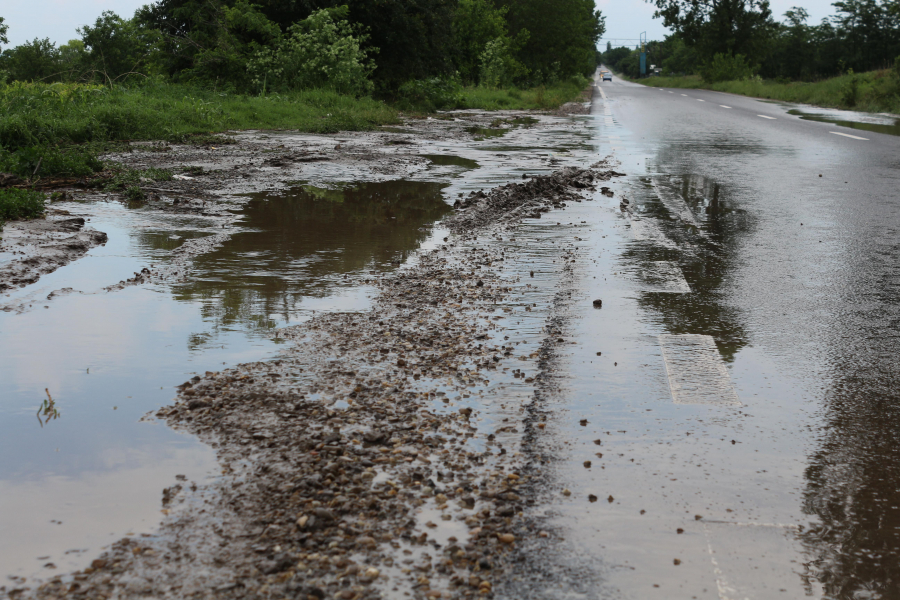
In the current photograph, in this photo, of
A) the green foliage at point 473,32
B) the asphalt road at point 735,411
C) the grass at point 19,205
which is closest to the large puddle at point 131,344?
the grass at point 19,205

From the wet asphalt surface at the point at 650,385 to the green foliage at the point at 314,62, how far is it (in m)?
15.9

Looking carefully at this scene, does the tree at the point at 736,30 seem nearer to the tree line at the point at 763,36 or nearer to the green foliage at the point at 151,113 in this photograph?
the tree line at the point at 763,36

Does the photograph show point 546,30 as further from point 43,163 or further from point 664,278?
point 664,278

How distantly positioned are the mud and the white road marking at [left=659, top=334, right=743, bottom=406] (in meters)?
4.19

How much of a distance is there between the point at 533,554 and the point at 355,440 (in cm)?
94

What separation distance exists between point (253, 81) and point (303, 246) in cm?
1795

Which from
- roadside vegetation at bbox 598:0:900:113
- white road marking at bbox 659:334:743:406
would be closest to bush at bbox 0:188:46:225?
white road marking at bbox 659:334:743:406

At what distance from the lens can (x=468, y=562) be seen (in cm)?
229

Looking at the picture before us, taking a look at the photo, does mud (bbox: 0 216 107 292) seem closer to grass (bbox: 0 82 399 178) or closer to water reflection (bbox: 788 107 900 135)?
grass (bbox: 0 82 399 178)

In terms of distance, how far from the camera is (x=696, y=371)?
3807 millimetres

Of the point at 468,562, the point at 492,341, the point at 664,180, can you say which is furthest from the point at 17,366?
the point at 664,180

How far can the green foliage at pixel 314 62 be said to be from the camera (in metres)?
22.9

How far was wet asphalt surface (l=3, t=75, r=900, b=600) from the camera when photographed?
239cm

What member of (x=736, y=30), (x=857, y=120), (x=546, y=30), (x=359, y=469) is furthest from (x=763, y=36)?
(x=359, y=469)
